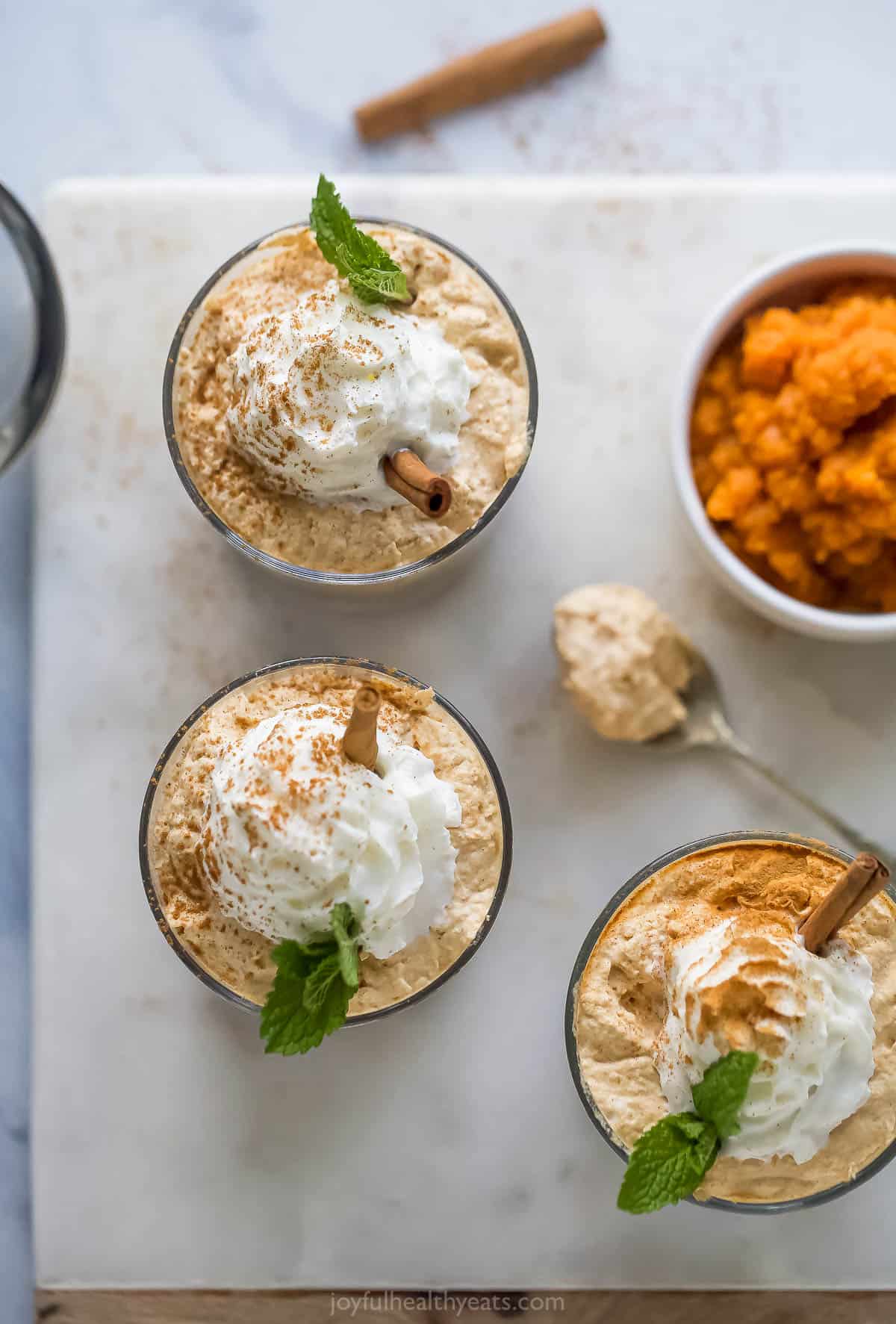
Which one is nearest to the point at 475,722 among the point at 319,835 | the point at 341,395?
the point at 319,835

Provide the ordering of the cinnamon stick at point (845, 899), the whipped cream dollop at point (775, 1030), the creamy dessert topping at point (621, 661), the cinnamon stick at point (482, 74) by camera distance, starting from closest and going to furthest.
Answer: the cinnamon stick at point (845, 899), the whipped cream dollop at point (775, 1030), the creamy dessert topping at point (621, 661), the cinnamon stick at point (482, 74)

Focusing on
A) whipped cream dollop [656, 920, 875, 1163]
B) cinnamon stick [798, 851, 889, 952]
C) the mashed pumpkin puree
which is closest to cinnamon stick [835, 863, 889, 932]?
cinnamon stick [798, 851, 889, 952]

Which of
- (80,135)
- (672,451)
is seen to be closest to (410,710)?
(672,451)

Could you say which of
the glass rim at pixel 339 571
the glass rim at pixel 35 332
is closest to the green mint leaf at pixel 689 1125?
the glass rim at pixel 339 571

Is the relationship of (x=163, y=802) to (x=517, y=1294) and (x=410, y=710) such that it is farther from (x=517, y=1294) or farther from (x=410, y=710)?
(x=517, y=1294)

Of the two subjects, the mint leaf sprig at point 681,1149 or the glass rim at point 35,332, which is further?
the glass rim at point 35,332

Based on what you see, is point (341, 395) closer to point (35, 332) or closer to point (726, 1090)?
point (35, 332)

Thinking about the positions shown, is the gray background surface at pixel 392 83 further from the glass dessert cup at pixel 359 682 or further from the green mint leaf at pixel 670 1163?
the green mint leaf at pixel 670 1163
